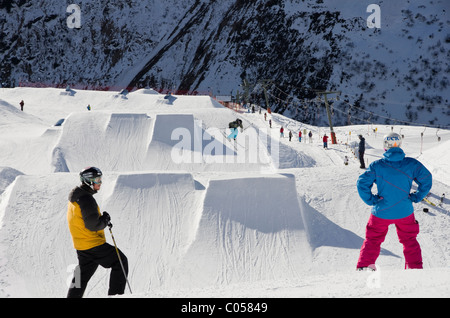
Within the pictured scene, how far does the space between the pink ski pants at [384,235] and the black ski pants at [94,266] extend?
311 cm

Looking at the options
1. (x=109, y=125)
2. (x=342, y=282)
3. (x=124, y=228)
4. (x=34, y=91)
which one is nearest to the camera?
(x=342, y=282)

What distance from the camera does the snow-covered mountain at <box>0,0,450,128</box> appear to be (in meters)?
60.7

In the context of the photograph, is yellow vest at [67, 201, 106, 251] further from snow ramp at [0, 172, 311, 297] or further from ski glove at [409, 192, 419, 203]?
snow ramp at [0, 172, 311, 297]

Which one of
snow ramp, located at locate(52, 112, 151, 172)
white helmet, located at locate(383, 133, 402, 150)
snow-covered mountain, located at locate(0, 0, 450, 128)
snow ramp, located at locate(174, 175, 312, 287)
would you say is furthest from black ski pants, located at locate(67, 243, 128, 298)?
snow-covered mountain, located at locate(0, 0, 450, 128)

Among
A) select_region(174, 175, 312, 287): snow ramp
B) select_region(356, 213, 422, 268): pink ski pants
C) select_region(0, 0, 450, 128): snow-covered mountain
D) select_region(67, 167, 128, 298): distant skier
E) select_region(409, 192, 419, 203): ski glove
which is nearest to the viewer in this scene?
select_region(67, 167, 128, 298): distant skier

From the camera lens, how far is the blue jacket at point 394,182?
491cm

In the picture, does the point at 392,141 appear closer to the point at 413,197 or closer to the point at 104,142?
the point at 413,197

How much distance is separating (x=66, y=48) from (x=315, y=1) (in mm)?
48747

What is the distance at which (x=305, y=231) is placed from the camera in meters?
11.4

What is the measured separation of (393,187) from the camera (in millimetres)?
4961

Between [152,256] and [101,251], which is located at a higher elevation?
[101,251]

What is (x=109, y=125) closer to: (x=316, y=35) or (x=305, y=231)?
(x=305, y=231)

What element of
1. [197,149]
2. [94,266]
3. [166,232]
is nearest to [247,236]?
[166,232]
